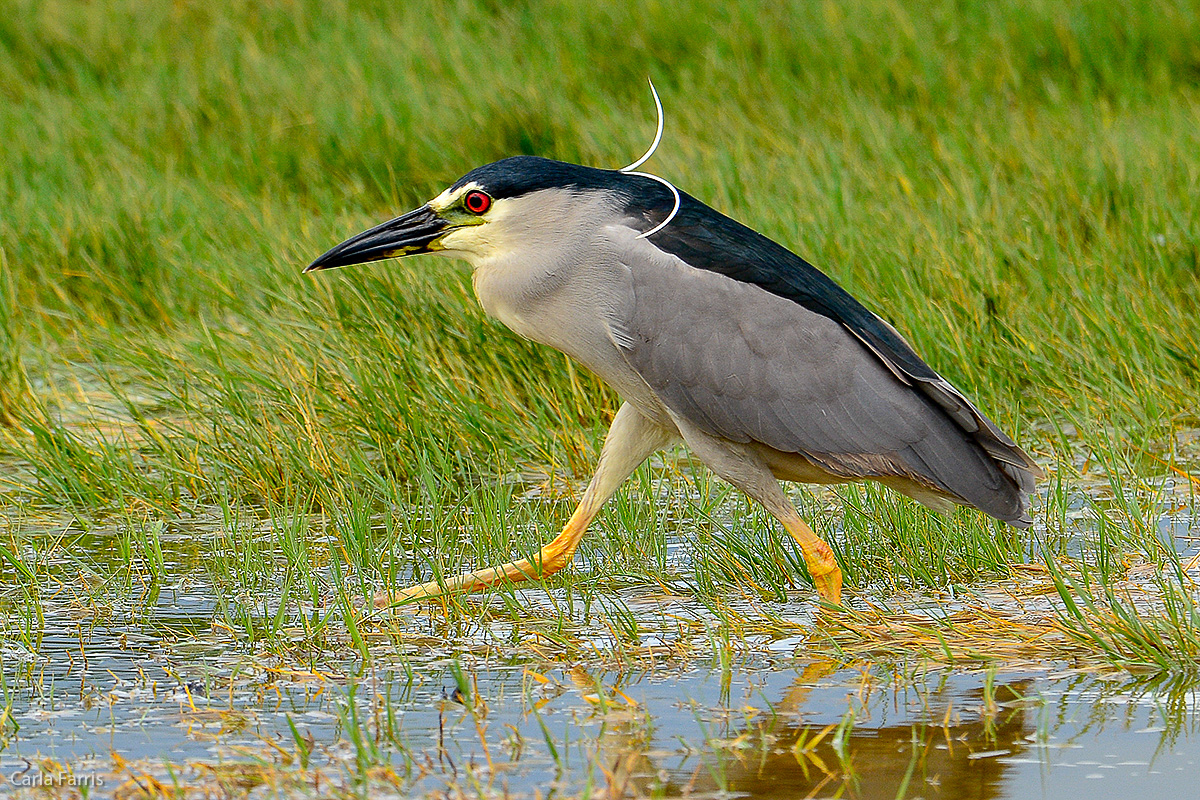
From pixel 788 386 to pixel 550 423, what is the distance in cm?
142

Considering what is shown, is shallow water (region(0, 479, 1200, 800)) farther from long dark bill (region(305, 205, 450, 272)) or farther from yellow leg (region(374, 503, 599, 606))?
long dark bill (region(305, 205, 450, 272))

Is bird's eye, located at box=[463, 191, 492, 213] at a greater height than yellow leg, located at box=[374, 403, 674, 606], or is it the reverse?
bird's eye, located at box=[463, 191, 492, 213]

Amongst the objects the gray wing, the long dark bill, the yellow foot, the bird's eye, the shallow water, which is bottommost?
the shallow water

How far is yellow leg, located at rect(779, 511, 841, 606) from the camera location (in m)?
3.90

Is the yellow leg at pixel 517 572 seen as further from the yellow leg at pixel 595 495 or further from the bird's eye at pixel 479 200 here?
the bird's eye at pixel 479 200

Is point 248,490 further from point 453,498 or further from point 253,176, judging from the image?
point 253,176

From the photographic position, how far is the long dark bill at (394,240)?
4227 mm

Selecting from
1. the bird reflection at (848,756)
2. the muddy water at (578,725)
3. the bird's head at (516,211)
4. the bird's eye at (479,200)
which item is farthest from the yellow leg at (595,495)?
the bird reflection at (848,756)

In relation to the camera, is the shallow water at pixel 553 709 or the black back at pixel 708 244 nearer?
the shallow water at pixel 553 709

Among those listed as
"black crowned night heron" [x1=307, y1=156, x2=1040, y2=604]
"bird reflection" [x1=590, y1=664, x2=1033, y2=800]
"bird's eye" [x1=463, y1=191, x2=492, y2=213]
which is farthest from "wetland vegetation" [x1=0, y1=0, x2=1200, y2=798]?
"bird's eye" [x1=463, y1=191, x2=492, y2=213]

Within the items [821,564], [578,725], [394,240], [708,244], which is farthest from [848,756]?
[394,240]

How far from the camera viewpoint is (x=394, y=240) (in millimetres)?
4254

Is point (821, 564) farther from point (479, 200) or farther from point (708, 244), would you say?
point (479, 200)

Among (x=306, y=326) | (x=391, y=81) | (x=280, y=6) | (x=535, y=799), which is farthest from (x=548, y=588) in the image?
(x=280, y=6)
